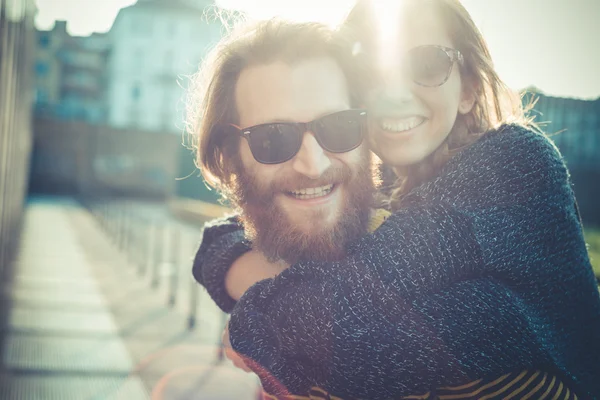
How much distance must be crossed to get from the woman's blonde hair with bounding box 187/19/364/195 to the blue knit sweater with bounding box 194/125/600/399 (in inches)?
18.4

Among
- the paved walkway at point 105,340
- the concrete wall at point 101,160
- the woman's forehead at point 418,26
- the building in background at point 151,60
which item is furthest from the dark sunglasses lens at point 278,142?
the building in background at point 151,60

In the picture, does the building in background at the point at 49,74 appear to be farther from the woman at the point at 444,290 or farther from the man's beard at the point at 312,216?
the woman at the point at 444,290

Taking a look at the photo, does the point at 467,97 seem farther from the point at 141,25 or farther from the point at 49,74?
the point at 49,74

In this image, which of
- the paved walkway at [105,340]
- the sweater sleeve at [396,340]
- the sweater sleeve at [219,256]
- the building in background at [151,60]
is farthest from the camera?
the building in background at [151,60]

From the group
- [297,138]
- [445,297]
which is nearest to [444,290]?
[445,297]

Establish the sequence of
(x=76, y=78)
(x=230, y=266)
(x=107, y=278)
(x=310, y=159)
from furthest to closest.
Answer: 1. (x=76, y=78)
2. (x=107, y=278)
3. (x=230, y=266)
4. (x=310, y=159)

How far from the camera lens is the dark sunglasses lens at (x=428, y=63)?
57.0 inches

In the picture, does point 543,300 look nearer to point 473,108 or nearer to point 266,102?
point 473,108

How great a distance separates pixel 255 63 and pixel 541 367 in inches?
41.9

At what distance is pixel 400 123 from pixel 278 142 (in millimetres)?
386

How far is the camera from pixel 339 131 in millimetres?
1351

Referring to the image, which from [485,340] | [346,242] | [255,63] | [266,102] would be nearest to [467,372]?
[485,340]

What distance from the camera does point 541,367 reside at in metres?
1.19

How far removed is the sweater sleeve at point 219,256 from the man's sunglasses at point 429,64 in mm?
761
